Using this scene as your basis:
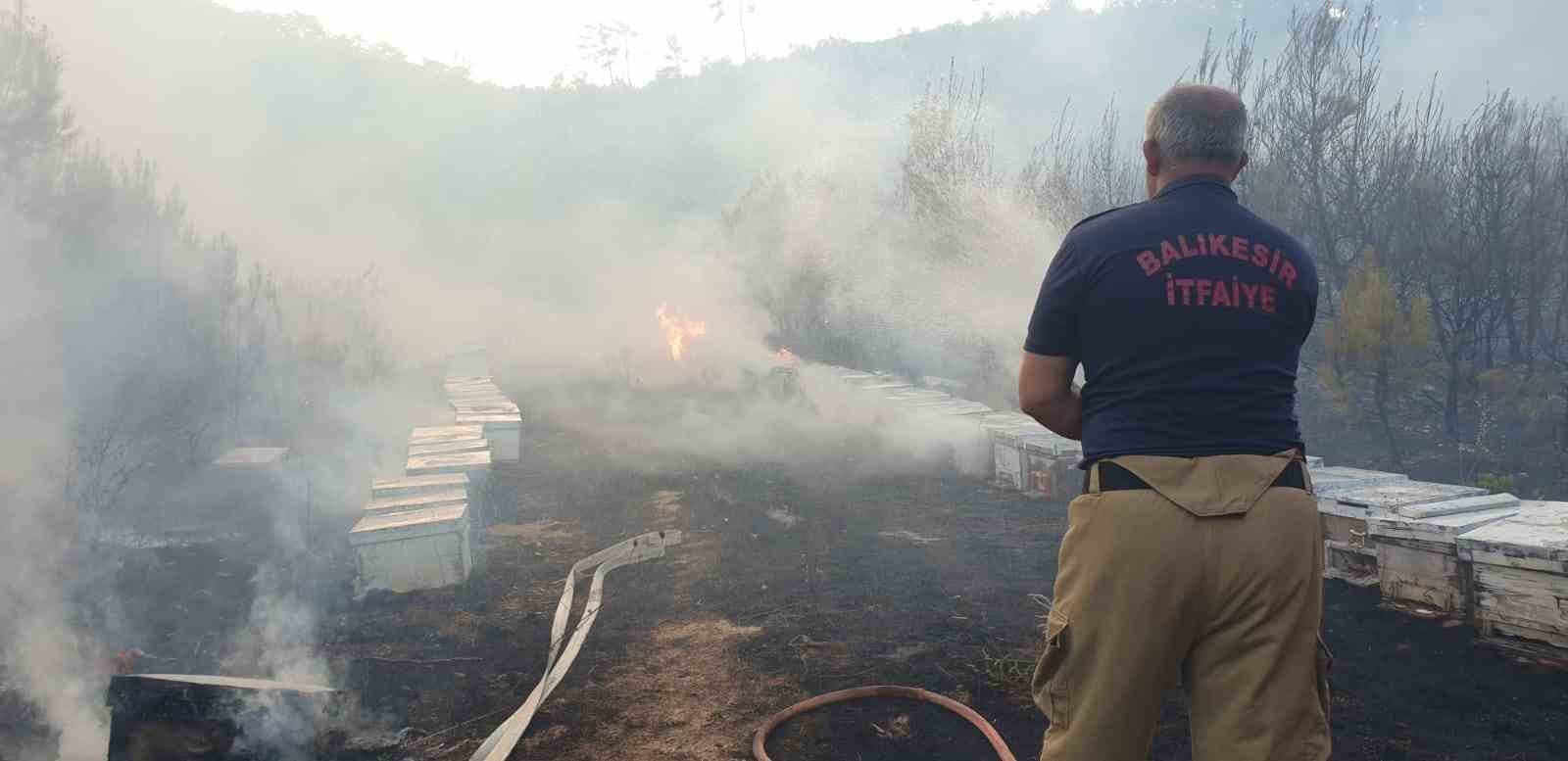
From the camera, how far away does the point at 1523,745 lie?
359cm

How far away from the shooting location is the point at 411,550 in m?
6.18

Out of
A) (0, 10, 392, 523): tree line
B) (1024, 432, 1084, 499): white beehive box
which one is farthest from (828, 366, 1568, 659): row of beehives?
(0, 10, 392, 523): tree line

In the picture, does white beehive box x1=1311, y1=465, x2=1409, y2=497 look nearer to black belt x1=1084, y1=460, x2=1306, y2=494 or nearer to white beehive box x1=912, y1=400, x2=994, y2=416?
white beehive box x1=912, y1=400, x2=994, y2=416

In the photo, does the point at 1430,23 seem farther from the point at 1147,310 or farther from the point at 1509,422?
the point at 1147,310

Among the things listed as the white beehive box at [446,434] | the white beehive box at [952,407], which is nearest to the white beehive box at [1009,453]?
the white beehive box at [952,407]

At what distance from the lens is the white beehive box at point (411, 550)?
6094 mm

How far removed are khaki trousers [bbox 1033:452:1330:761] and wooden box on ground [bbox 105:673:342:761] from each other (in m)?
Answer: 3.46

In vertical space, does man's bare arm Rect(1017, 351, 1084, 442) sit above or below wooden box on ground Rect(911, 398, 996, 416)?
above

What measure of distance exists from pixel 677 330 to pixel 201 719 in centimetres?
1550

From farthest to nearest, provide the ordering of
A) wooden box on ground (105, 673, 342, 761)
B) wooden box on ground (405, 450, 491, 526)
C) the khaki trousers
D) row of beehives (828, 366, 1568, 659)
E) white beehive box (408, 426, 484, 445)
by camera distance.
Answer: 1. white beehive box (408, 426, 484, 445)
2. wooden box on ground (405, 450, 491, 526)
3. row of beehives (828, 366, 1568, 659)
4. wooden box on ground (105, 673, 342, 761)
5. the khaki trousers

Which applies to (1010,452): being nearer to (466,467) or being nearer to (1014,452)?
(1014,452)

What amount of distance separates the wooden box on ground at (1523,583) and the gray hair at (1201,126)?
3.62 m

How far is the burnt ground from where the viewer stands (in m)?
3.93

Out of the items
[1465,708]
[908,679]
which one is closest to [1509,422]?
[1465,708]
